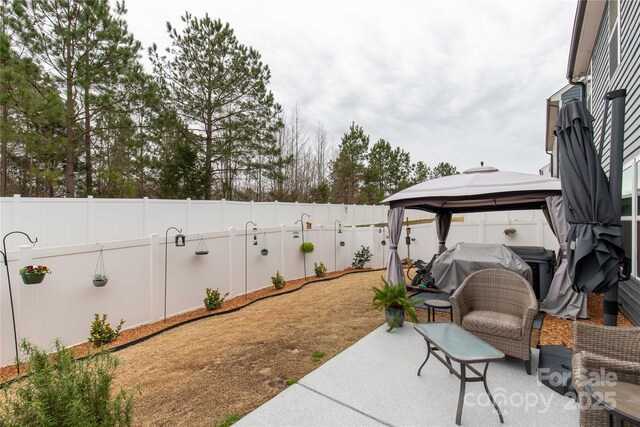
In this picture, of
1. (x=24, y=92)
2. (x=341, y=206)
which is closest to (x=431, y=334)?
(x=24, y=92)

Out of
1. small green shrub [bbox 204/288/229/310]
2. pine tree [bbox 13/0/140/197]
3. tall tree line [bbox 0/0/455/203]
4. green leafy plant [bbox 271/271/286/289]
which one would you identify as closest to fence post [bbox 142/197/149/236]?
tall tree line [bbox 0/0/455/203]

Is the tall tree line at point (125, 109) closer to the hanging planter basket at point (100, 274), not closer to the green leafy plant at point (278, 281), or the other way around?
the hanging planter basket at point (100, 274)

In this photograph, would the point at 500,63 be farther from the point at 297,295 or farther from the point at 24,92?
the point at 24,92

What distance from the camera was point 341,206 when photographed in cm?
1833

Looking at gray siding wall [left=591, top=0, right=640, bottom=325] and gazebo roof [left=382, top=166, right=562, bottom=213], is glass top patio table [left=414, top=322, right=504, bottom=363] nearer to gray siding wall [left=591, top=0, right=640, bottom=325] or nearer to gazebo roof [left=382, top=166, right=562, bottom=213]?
gazebo roof [left=382, top=166, right=562, bottom=213]

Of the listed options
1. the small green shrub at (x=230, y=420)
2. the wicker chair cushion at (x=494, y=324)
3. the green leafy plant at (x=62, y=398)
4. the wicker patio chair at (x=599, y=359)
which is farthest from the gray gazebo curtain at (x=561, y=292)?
the green leafy plant at (x=62, y=398)

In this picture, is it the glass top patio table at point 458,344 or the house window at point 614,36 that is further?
the house window at point 614,36

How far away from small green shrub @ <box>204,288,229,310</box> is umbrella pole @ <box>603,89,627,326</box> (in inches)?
239

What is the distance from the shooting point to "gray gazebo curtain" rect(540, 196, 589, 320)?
443 centimetres

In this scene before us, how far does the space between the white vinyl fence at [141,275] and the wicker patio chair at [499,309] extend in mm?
3672

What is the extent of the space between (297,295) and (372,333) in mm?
2932

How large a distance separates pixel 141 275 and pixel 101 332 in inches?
40.5

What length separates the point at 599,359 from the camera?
185 centimetres

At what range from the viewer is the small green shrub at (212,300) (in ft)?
19.7
